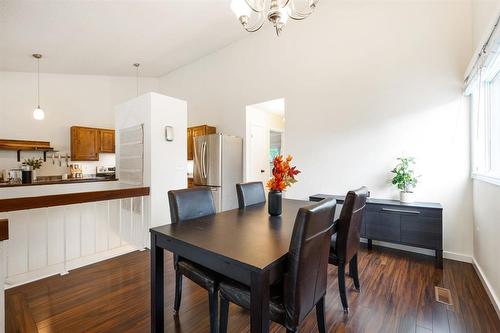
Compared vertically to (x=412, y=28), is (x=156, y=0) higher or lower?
higher

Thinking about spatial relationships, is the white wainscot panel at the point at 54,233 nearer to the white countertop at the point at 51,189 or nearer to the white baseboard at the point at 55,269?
the white countertop at the point at 51,189

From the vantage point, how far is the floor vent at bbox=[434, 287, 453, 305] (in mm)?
1985

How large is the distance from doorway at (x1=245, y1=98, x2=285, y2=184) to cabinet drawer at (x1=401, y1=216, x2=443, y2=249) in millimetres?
2475

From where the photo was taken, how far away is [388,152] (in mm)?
3232

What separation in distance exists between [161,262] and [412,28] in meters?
3.98

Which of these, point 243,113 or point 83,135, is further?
point 83,135

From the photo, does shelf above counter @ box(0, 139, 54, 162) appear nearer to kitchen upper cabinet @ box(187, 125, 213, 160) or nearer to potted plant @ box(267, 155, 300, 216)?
kitchen upper cabinet @ box(187, 125, 213, 160)

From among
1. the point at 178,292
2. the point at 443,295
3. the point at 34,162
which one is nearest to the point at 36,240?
the point at 34,162

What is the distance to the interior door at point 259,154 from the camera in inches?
199

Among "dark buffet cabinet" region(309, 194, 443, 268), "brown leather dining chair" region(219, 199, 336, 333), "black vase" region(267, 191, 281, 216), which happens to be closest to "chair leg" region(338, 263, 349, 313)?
"brown leather dining chair" region(219, 199, 336, 333)

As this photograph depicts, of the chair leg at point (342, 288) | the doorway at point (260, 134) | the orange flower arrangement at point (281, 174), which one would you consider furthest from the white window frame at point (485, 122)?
the doorway at point (260, 134)

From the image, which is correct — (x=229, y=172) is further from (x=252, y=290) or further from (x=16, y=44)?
(x=16, y=44)

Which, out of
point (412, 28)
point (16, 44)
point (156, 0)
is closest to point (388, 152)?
point (412, 28)

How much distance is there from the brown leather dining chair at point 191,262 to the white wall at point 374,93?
2382 mm
